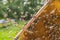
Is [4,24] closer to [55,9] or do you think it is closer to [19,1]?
[19,1]

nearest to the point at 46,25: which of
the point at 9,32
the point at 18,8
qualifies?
the point at 9,32

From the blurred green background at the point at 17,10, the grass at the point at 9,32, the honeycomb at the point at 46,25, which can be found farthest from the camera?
the blurred green background at the point at 17,10

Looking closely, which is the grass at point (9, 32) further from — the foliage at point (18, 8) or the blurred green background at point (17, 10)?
the foliage at point (18, 8)

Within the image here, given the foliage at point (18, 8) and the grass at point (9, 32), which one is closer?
the grass at point (9, 32)

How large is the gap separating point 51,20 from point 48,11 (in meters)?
0.09

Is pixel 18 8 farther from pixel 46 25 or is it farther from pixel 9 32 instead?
pixel 46 25

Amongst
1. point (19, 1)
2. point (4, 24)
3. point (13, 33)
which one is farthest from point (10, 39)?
point (19, 1)

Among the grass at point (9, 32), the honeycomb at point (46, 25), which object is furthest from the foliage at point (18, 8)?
the honeycomb at point (46, 25)

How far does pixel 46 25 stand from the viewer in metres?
2.26

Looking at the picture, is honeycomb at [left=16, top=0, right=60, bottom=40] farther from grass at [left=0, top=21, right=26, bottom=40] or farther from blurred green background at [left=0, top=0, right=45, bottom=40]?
blurred green background at [left=0, top=0, right=45, bottom=40]

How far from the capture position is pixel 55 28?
7.20 feet

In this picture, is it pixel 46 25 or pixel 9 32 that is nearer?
pixel 46 25

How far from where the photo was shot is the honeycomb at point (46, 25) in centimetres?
221

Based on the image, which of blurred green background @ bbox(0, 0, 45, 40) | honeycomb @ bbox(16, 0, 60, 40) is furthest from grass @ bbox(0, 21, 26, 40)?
honeycomb @ bbox(16, 0, 60, 40)
